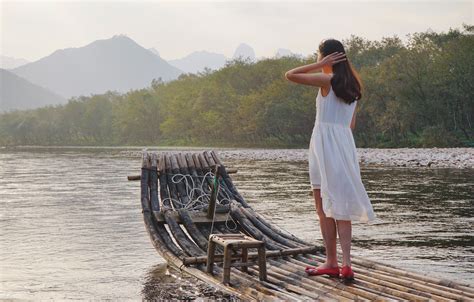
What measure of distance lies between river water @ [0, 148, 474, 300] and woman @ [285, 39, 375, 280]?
1.80m

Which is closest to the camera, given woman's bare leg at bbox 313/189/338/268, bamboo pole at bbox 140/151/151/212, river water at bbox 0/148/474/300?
woman's bare leg at bbox 313/189/338/268

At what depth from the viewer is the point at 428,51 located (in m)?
68.8

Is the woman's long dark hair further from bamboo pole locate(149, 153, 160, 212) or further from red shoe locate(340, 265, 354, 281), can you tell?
bamboo pole locate(149, 153, 160, 212)

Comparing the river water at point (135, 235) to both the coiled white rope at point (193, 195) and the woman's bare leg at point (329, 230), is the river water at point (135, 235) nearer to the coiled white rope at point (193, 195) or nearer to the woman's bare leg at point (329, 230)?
the coiled white rope at point (193, 195)

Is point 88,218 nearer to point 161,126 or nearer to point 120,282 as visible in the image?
point 120,282

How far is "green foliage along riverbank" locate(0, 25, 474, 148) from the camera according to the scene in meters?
63.1

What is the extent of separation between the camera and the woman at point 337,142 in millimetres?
6891

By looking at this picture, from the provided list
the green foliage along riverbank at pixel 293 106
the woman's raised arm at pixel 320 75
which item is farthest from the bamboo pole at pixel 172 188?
the green foliage along riverbank at pixel 293 106

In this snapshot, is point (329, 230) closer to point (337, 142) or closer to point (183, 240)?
point (337, 142)

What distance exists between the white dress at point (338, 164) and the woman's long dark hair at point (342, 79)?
91 millimetres

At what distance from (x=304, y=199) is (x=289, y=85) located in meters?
66.5

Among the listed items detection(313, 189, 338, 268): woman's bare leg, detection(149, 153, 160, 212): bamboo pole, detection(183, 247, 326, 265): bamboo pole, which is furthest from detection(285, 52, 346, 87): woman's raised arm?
detection(149, 153, 160, 212): bamboo pole

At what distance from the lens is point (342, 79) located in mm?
6883

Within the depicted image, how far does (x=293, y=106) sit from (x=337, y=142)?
7361 centimetres
